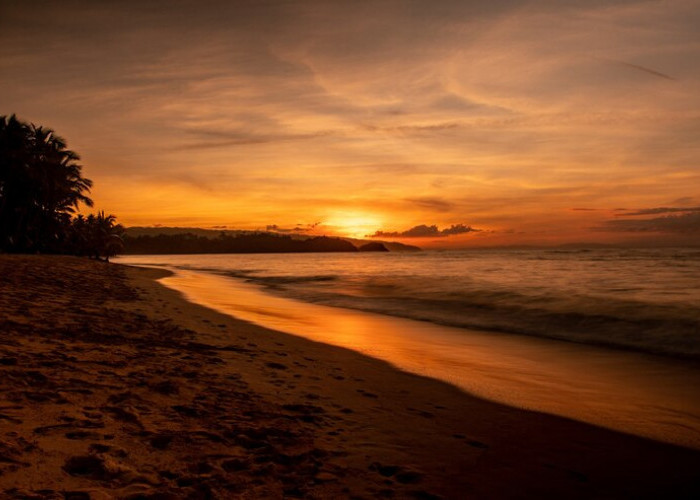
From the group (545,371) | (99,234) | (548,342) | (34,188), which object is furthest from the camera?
(99,234)

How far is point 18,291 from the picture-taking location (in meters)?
11.4

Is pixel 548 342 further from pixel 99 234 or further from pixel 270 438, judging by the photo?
pixel 99 234

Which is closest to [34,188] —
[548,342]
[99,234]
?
[99,234]

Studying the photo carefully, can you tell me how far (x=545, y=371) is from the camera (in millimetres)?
7629

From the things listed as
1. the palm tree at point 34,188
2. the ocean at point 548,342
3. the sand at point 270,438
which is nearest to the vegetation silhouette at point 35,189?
the palm tree at point 34,188

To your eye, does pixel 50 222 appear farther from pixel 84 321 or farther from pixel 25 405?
pixel 25 405

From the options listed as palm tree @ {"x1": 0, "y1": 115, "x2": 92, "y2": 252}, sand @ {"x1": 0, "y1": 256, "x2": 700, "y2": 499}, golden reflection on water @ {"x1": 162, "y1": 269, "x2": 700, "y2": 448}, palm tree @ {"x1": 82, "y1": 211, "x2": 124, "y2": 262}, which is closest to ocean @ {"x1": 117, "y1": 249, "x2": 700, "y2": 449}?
golden reflection on water @ {"x1": 162, "y1": 269, "x2": 700, "y2": 448}

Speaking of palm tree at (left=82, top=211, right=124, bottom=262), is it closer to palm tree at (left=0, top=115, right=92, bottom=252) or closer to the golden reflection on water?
palm tree at (left=0, top=115, right=92, bottom=252)

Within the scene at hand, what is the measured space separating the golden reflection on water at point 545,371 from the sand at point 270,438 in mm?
537

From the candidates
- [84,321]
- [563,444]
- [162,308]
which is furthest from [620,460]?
[162,308]

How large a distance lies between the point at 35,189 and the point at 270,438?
4908 cm

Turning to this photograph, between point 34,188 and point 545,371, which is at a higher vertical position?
point 34,188

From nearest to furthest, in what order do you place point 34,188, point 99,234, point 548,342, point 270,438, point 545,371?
point 270,438
point 545,371
point 548,342
point 34,188
point 99,234

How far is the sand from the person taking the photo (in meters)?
3.08
